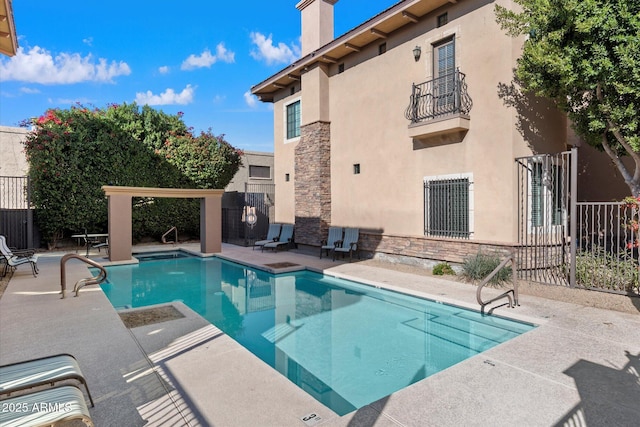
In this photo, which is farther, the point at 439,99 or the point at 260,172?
the point at 260,172

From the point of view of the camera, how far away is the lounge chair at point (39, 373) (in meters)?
2.87

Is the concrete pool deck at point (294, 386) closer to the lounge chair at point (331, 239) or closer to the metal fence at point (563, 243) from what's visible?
the metal fence at point (563, 243)

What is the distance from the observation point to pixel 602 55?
6961 millimetres

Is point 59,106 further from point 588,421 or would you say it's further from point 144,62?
point 588,421

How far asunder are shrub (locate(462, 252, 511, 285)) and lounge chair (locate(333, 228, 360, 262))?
164 inches

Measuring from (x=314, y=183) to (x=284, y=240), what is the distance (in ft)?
9.76

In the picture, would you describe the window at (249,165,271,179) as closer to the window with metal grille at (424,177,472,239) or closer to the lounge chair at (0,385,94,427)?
the window with metal grille at (424,177,472,239)

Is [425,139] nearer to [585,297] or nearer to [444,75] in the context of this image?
[444,75]

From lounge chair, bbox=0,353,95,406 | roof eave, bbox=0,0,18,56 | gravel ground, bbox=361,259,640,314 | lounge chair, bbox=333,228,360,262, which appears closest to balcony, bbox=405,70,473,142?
lounge chair, bbox=333,228,360,262

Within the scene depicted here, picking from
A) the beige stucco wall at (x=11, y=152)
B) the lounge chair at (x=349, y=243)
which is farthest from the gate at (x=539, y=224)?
the beige stucco wall at (x=11, y=152)

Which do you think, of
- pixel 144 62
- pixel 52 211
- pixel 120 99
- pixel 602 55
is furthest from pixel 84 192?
pixel 602 55

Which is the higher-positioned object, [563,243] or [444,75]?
[444,75]

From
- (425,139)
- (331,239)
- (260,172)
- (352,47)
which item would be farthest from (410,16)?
(260,172)

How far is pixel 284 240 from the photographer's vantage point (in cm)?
1578
